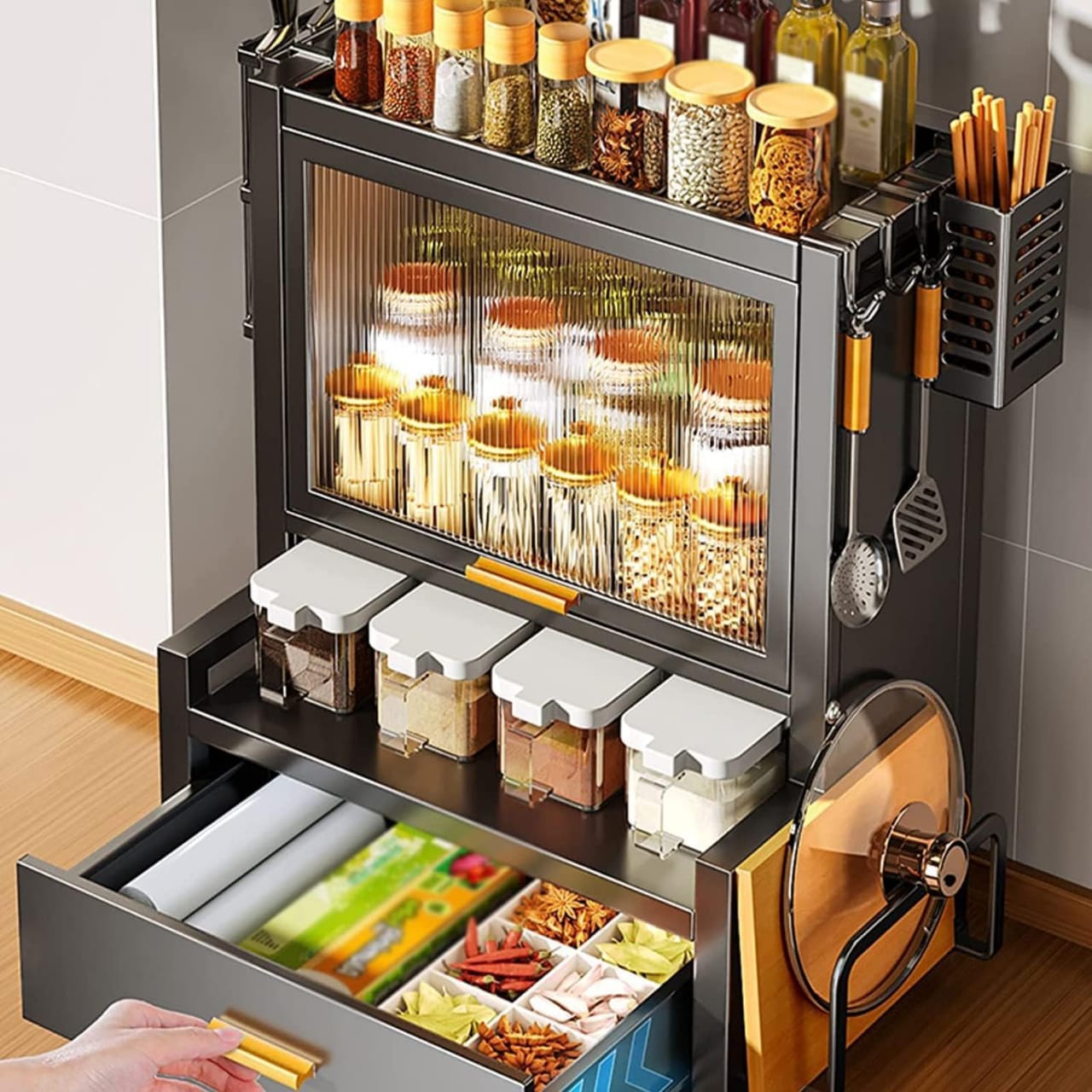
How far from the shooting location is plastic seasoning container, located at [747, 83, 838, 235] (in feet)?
6.40

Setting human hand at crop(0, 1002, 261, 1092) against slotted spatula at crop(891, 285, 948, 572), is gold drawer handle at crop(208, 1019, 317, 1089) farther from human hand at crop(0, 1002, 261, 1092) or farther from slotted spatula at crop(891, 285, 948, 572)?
slotted spatula at crop(891, 285, 948, 572)

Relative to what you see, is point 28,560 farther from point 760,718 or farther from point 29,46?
point 760,718

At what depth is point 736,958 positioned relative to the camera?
2133 millimetres

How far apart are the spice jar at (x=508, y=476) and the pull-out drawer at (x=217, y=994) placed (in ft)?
1.37

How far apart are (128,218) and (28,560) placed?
0.55 m

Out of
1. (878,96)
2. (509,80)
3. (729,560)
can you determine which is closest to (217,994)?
(729,560)

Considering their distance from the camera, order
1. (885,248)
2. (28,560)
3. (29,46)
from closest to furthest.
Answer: (885,248) → (29,46) → (28,560)

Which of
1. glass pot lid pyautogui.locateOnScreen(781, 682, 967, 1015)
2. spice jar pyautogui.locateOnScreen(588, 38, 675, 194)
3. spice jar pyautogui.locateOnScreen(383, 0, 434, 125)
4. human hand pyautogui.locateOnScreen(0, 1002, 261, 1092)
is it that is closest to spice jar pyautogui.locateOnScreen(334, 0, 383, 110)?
spice jar pyautogui.locateOnScreen(383, 0, 434, 125)

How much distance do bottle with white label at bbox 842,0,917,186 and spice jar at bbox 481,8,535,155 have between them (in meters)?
0.28

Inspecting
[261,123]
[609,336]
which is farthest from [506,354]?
[261,123]

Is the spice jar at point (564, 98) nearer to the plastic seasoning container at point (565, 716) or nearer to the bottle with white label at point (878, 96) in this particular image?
the bottle with white label at point (878, 96)

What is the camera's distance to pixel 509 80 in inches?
83.1

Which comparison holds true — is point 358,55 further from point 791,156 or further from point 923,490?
point 923,490

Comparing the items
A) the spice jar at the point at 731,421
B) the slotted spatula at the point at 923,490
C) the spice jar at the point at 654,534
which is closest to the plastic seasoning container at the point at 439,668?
the spice jar at the point at 654,534
